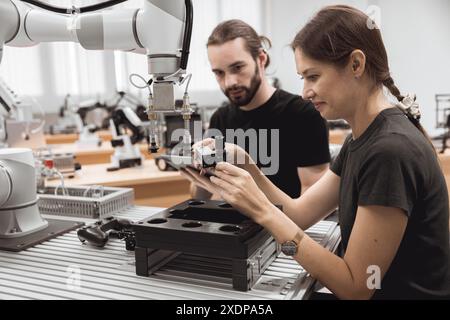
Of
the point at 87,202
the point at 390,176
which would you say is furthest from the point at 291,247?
the point at 87,202

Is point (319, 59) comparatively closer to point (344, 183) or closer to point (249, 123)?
point (344, 183)

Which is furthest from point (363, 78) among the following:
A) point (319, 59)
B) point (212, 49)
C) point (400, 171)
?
point (212, 49)

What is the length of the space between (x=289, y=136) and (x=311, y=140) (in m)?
0.10

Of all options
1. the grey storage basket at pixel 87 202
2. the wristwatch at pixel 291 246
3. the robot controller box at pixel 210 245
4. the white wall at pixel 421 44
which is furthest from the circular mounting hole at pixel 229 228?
the white wall at pixel 421 44

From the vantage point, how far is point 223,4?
449 cm

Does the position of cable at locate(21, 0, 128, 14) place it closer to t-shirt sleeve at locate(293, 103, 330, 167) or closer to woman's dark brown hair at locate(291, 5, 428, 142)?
woman's dark brown hair at locate(291, 5, 428, 142)

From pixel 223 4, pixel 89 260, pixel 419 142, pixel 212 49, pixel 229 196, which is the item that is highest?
pixel 223 4

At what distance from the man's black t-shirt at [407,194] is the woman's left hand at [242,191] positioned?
21 centimetres

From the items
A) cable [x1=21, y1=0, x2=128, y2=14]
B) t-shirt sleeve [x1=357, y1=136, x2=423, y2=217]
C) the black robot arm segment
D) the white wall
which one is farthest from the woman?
the white wall

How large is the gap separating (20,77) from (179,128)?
225 cm

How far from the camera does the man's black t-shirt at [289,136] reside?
1798 mm

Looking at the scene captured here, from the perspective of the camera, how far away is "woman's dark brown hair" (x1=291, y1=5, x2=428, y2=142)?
0.90 metres

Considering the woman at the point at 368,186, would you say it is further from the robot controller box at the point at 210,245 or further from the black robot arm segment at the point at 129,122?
the black robot arm segment at the point at 129,122

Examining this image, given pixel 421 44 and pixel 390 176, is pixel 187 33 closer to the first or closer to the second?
pixel 390 176
